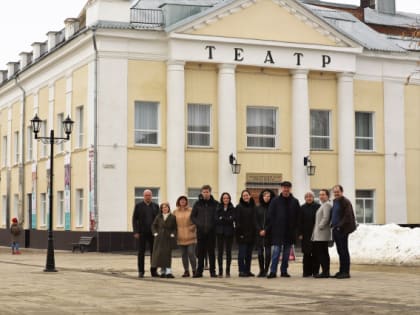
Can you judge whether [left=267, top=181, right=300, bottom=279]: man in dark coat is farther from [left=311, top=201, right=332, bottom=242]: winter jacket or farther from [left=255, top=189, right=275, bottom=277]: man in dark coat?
[left=311, top=201, right=332, bottom=242]: winter jacket

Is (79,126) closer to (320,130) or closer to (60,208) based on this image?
(60,208)

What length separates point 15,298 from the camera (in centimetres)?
1509

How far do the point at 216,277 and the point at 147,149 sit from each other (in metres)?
18.5

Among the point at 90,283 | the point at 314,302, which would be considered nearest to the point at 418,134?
the point at 90,283

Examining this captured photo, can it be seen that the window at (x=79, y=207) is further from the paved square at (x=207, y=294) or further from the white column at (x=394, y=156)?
the paved square at (x=207, y=294)

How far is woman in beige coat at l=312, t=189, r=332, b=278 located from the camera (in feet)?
67.0

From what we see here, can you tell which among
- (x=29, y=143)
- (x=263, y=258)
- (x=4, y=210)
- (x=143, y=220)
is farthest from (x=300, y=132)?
(x=143, y=220)

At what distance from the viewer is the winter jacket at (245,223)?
2106cm

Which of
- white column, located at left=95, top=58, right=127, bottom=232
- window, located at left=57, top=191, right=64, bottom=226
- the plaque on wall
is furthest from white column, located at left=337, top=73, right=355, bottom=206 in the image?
window, located at left=57, top=191, right=64, bottom=226

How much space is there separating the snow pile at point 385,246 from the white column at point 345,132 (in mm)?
14818

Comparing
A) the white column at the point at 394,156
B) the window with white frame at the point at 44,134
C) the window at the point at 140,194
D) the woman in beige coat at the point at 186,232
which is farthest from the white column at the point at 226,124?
the woman in beige coat at the point at 186,232

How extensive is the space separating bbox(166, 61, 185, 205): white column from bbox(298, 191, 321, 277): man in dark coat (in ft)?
59.6

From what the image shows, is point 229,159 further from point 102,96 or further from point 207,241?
point 207,241

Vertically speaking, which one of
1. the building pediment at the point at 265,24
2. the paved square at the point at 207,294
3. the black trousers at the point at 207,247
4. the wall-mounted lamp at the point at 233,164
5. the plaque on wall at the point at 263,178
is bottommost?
the paved square at the point at 207,294
